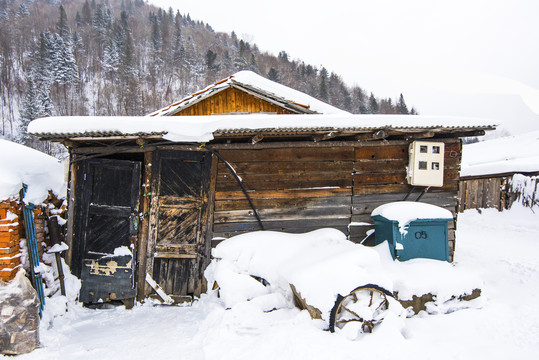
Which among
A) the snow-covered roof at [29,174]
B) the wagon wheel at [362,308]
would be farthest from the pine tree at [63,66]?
the wagon wheel at [362,308]

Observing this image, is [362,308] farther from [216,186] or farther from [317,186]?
[216,186]

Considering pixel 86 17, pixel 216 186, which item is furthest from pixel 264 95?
pixel 86 17

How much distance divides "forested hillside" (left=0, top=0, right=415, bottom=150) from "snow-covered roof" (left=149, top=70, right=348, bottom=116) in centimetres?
3599

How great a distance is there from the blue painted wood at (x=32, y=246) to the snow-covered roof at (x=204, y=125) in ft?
3.51

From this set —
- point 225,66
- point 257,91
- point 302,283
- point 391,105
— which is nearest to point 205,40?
point 225,66

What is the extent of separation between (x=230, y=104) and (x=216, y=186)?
181 inches

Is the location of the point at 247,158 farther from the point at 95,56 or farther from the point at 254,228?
the point at 95,56

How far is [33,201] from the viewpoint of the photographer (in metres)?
4.46

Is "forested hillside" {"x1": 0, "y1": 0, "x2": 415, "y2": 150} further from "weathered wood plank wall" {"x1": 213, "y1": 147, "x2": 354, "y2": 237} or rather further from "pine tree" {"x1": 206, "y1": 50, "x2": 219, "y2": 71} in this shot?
"weathered wood plank wall" {"x1": 213, "y1": 147, "x2": 354, "y2": 237}

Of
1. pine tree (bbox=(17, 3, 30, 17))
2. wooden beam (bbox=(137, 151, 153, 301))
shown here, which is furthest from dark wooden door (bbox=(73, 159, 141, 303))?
pine tree (bbox=(17, 3, 30, 17))

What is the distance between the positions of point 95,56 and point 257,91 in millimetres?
69064

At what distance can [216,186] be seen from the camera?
5.55 m

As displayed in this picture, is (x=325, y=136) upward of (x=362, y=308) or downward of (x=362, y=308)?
upward

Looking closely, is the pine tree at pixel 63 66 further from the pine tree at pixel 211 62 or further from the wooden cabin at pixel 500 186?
the wooden cabin at pixel 500 186
